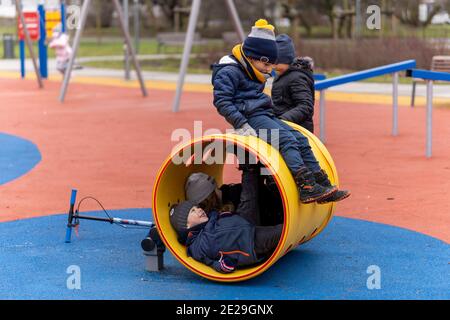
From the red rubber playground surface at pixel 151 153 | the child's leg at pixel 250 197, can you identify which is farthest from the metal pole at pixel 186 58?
the child's leg at pixel 250 197

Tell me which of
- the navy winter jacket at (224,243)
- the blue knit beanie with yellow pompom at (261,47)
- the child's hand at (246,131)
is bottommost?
the navy winter jacket at (224,243)

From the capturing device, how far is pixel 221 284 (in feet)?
19.6

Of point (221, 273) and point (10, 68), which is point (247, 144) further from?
point (10, 68)

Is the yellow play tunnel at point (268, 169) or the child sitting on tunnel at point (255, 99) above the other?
the child sitting on tunnel at point (255, 99)

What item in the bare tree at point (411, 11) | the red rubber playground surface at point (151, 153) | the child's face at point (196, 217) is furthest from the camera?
the bare tree at point (411, 11)

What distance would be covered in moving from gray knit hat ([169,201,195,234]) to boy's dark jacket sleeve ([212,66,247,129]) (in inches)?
26.7

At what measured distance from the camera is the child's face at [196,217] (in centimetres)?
622

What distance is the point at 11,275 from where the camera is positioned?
6156 mm

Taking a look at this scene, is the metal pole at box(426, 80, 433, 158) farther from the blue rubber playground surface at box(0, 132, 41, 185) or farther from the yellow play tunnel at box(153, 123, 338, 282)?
the blue rubber playground surface at box(0, 132, 41, 185)

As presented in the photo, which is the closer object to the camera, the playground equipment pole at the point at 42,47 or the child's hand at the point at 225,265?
the child's hand at the point at 225,265

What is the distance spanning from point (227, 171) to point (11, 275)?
4.29 meters

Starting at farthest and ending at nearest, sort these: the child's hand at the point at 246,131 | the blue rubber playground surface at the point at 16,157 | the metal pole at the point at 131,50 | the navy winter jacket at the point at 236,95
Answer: the metal pole at the point at 131,50, the blue rubber playground surface at the point at 16,157, the navy winter jacket at the point at 236,95, the child's hand at the point at 246,131

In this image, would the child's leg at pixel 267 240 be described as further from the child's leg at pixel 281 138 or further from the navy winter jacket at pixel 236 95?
the navy winter jacket at pixel 236 95

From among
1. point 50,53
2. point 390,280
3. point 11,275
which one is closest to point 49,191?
point 11,275
